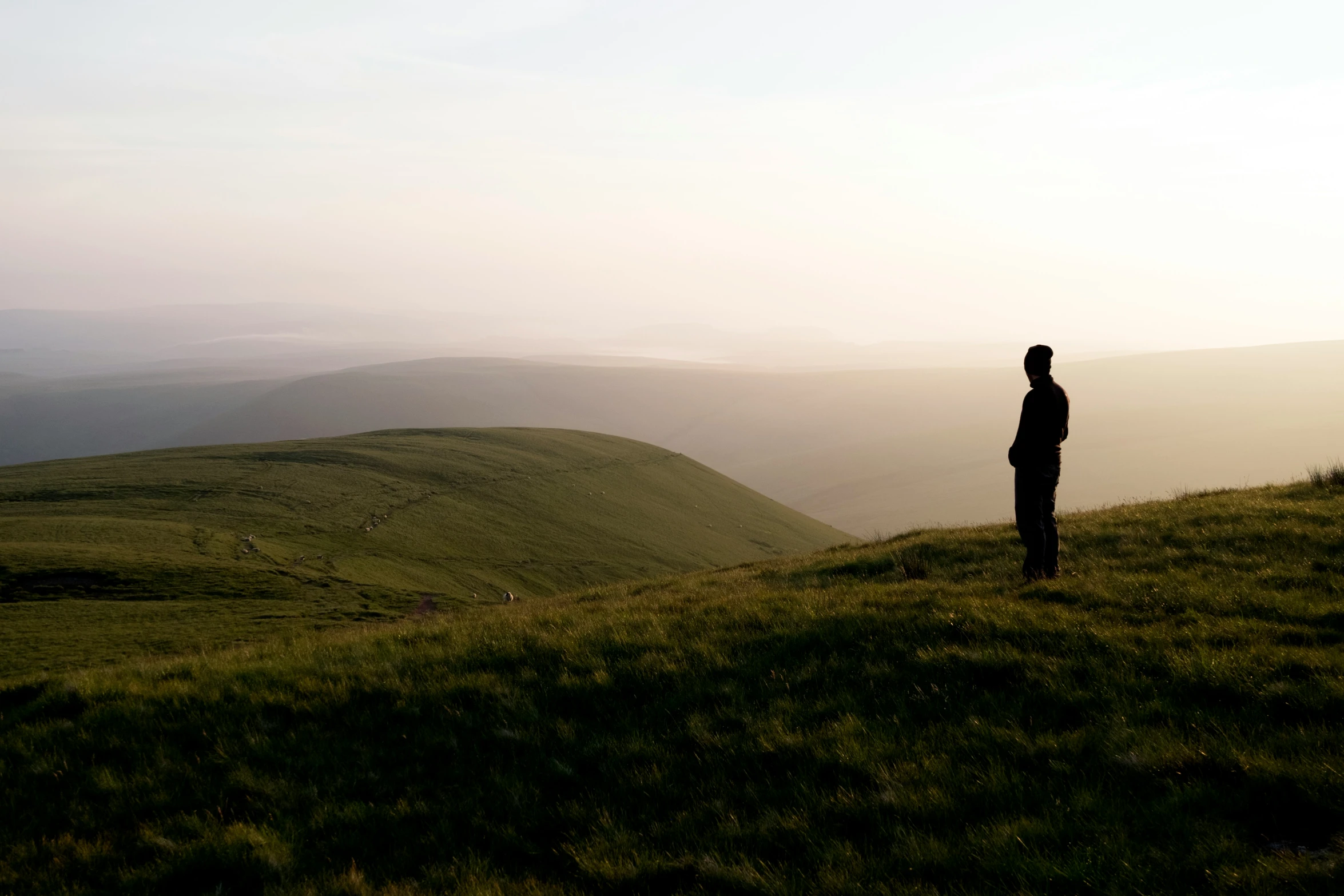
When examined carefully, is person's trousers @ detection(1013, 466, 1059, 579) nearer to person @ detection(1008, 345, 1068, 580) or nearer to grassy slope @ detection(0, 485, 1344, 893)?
person @ detection(1008, 345, 1068, 580)

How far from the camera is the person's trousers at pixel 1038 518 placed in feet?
38.6

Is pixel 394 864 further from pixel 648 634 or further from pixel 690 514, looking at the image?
pixel 690 514

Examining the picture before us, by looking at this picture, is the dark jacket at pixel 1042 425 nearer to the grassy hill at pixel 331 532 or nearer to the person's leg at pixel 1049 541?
the person's leg at pixel 1049 541

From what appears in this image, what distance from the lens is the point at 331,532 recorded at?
49.9 metres

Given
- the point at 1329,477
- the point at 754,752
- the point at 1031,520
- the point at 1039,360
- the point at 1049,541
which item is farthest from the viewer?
the point at 1329,477

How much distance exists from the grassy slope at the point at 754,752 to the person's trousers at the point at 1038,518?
484 millimetres

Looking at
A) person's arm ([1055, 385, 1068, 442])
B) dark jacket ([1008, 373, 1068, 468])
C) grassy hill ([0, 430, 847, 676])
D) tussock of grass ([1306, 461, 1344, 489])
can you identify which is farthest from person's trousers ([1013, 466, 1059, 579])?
grassy hill ([0, 430, 847, 676])

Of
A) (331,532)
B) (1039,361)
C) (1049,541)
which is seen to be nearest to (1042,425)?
(1039,361)

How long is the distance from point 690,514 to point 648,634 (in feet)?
241

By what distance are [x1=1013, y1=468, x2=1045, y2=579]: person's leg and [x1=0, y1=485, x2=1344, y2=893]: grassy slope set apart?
1.92 feet

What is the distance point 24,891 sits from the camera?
6348 millimetres

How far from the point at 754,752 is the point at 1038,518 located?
23.6 ft

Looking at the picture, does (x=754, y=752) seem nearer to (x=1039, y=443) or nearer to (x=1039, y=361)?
(x=1039, y=443)

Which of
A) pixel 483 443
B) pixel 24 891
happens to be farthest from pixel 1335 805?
pixel 483 443
